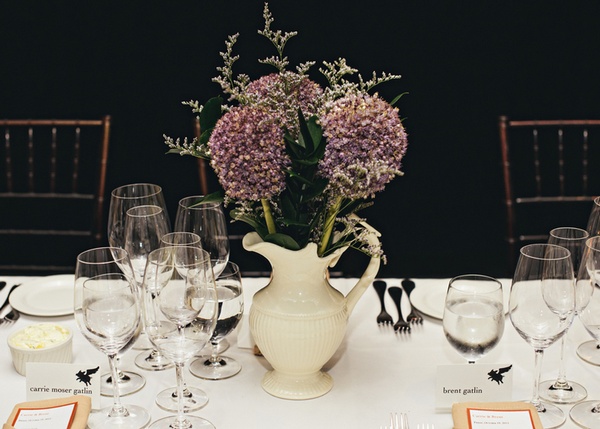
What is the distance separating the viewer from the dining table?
1644mm

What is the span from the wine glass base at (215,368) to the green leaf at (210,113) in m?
0.48

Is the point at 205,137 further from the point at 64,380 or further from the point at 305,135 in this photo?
the point at 64,380

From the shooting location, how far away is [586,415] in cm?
164

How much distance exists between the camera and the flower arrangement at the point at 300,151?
59.6 inches

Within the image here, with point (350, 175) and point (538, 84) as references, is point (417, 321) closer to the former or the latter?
point (350, 175)

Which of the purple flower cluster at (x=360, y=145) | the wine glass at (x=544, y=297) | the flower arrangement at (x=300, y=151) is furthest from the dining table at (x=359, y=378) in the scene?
the purple flower cluster at (x=360, y=145)

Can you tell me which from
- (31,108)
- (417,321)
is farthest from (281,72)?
(31,108)

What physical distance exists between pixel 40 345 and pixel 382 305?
77 centimetres

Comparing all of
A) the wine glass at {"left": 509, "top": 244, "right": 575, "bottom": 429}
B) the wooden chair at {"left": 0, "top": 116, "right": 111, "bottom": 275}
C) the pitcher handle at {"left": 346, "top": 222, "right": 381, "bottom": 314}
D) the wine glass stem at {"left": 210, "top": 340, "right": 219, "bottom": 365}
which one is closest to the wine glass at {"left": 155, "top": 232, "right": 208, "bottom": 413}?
the wine glass stem at {"left": 210, "top": 340, "right": 219, "bottom": 365}

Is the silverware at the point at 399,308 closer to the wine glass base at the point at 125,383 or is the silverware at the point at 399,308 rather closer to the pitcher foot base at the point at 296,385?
the pitcher foot base at the point at 296,385

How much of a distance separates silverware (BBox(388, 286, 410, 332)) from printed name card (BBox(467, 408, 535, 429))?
405 millimetres

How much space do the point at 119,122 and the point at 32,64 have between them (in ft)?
1.33

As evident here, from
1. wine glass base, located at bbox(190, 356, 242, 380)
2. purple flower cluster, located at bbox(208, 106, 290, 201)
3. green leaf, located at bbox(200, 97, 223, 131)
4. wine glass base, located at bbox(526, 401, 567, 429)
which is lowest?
wine glass base, located at bbox(526, 401, 567, 429)

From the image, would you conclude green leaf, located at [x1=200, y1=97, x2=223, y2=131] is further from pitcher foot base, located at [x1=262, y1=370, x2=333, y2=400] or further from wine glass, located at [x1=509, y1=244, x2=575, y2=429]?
wine glass, located at [x1=509, y1=244, x2=575, y2=429]
